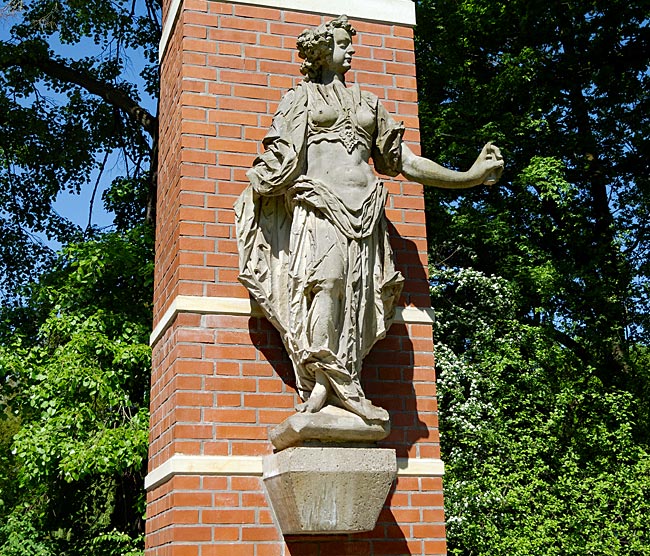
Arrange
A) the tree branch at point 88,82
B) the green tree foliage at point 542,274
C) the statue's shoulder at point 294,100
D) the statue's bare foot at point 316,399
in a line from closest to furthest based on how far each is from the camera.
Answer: the statue's bare foot at point 316,399, the statue's shoulder at point 294,100, the green tree foliage at point 542,274, the tree branch at point 88,82

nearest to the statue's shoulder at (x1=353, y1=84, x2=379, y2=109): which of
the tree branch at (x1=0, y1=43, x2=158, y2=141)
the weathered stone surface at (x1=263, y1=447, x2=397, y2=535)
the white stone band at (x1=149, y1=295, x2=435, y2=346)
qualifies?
the white stone band at (x1=149, y1=295, x2=435, y2=346)

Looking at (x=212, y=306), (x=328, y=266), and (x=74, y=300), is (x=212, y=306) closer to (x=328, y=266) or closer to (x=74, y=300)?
(x=328, y=266)

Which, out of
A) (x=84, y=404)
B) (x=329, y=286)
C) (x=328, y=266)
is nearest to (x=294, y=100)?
(x=328, y=266)

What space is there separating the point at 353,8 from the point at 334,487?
329cm

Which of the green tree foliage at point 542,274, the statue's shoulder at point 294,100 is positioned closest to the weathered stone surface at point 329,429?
the statue's shoulder at point 294,100

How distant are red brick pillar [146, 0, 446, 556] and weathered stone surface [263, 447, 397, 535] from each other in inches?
18.3

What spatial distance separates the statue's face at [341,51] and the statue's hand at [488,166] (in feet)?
3.07

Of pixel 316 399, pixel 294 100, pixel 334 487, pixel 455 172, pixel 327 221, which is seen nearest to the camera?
pixel 334 487

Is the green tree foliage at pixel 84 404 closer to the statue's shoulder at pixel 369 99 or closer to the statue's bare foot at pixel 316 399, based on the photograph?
the statue's bare foot at pixel 316 399

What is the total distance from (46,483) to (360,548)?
682 cm

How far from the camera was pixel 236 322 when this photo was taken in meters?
5.62

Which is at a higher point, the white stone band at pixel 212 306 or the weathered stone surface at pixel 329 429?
the white stone band at pixel 212 306

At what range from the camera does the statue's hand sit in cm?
557

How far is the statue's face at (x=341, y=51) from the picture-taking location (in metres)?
5.57
